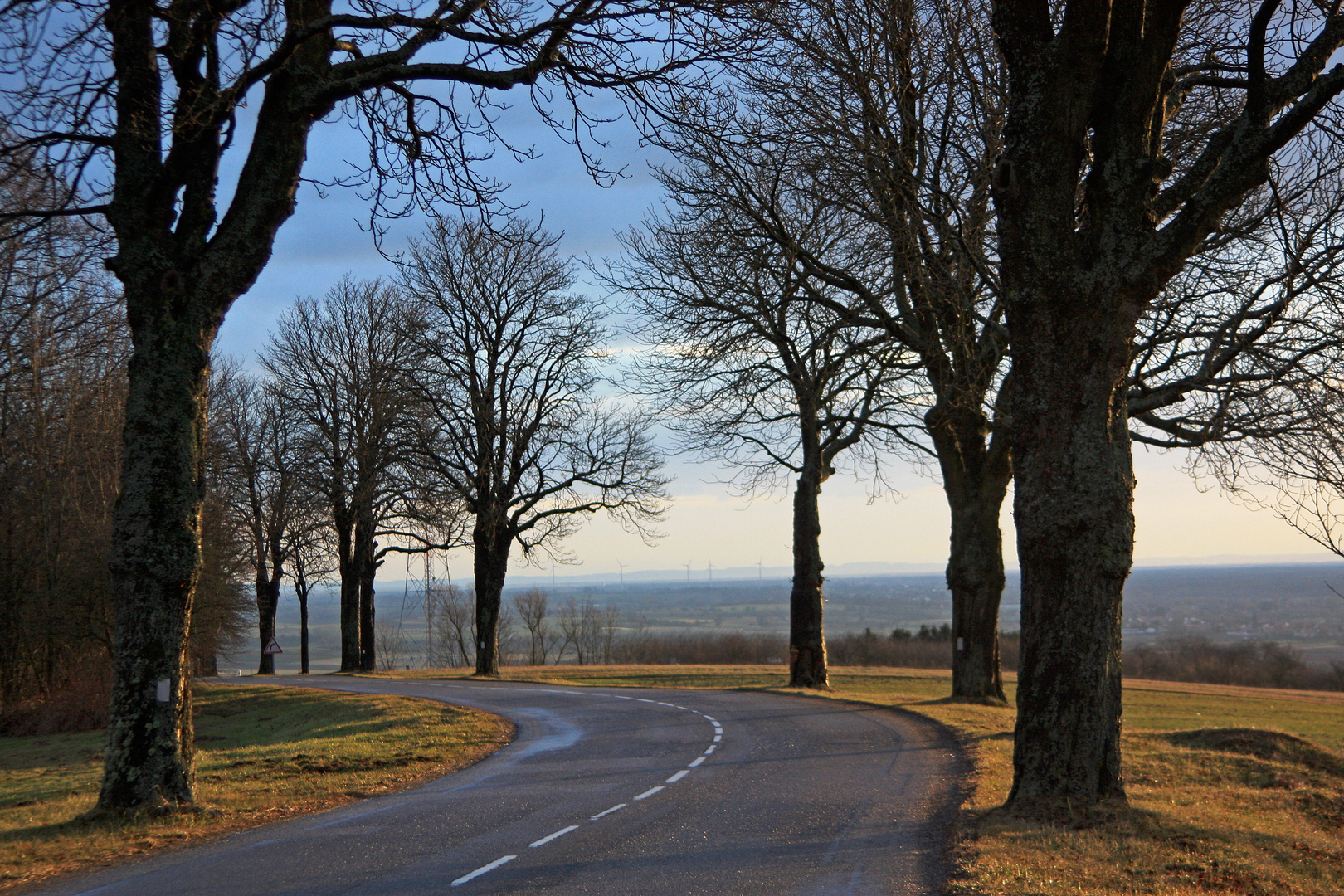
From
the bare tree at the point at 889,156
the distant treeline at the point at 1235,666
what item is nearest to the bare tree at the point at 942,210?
the bare tree at the point at 889,156

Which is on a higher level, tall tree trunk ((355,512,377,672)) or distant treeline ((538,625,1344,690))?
tall tree trunk ((355,512,377,672))

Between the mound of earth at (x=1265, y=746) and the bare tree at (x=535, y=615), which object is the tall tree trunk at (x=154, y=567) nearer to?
the mound of earth at (x=1265, y=746)

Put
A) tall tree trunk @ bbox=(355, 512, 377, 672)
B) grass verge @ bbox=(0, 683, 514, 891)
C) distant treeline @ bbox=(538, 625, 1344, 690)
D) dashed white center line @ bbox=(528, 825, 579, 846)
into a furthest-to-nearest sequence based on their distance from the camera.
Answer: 1. distant treeline @ bbox=(538, 625, 1344, 690)
2. tall tree trunk @ bbox=(355, 512, 377, 672)
3. grass verge @ bbox=(0, 683, 514, 891)
4. dashed white center line @ bbox=(528, 825, 579, 846)

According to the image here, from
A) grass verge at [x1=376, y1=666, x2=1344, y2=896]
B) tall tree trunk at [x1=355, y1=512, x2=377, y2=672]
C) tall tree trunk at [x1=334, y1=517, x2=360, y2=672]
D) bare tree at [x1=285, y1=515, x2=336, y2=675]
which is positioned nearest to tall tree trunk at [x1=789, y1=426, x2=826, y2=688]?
grass verge at [x1=376, y1=666, x2=1344, y2=896]

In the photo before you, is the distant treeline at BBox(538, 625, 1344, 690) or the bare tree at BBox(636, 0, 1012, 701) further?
the distant treeline at BBox(538, 625, 1344, 690)

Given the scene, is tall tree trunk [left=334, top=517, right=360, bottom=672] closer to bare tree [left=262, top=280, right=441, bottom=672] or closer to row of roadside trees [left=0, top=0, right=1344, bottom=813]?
bare tree [left=262, top=280, right=441, bottom=672]

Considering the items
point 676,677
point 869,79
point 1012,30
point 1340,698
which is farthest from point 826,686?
point 1340,698

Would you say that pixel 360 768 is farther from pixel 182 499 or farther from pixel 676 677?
pixel 676 677

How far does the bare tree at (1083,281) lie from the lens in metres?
8.54

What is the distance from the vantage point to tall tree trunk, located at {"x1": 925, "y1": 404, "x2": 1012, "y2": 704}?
21.2 metres

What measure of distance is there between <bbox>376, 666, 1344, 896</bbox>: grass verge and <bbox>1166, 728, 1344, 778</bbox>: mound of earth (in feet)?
0.08

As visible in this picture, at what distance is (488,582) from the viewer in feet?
111

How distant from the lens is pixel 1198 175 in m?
8.84

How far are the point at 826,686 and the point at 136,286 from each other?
21425mm
